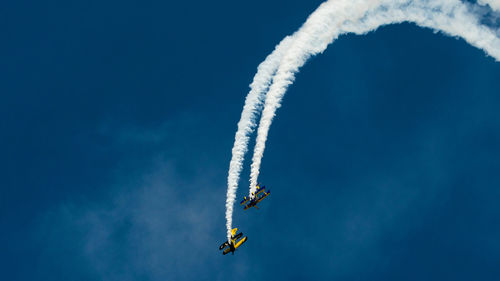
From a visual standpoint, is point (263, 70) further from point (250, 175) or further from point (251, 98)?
point (250, 175)

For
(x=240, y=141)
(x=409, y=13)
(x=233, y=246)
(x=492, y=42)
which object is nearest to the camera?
(x=492, y=42)

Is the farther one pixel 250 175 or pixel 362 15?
pixel 250 175

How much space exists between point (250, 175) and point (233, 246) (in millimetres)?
8726

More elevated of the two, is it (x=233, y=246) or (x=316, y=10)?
(x=316, y=10)

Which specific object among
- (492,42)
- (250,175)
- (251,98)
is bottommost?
(492,42)

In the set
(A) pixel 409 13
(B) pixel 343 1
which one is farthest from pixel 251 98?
(A) pixel 409 13

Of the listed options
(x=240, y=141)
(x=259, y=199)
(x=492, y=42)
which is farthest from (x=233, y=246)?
(x=492, y=42)

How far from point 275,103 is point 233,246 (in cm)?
1626

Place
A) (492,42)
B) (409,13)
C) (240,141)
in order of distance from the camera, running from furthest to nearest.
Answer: (240,141)
(409,13)
(492,42)

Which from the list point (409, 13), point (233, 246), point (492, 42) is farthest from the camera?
point (233, 246)

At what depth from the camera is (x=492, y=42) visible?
46.2m

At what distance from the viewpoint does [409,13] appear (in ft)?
165

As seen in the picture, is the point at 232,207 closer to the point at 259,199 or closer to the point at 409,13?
the point at 259,199

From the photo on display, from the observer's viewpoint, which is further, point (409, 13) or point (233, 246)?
point (233, 246)
